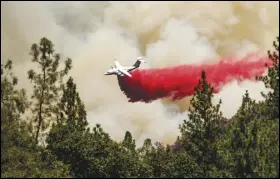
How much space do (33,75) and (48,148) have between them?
1242 centimetres

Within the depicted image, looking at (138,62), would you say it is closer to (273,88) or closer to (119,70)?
(119,70)

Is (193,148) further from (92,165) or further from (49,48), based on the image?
(49,48)

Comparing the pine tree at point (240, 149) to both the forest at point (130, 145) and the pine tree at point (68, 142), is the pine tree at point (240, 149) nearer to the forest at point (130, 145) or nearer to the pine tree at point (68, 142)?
the forest at point (130, 145)

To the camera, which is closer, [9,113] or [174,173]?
[9,113]

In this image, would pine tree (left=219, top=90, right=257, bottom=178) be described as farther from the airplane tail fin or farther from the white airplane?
the airplane tail fin

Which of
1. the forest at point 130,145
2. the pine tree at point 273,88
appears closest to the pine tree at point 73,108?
the forest at point 130,145

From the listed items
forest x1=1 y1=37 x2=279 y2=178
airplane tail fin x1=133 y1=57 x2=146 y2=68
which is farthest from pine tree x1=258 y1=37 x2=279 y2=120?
airplane tail fin x1=133 y1=57 x2=146 y2=68

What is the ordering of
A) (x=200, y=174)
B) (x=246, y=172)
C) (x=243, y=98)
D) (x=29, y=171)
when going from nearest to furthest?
1. (x=246, y=172)
2. (x=29, y=171)
3. (x=243, y=98)
4. (x=200, y=174)

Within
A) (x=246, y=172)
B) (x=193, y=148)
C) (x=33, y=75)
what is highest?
(x=33, y=75)

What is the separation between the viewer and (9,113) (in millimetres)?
48500

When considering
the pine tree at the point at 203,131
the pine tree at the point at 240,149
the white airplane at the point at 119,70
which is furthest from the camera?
the white airplane at the point at 119,70

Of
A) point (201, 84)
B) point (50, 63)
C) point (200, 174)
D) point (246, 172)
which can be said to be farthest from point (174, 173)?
point (50, 63)

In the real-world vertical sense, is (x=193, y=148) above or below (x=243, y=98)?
below

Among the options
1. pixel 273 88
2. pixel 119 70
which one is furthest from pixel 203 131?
pixel 119 70
